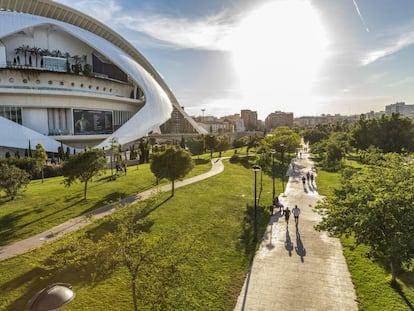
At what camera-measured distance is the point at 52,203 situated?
16469 millimetres

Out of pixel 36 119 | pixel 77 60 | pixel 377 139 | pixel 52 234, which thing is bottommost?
pixel 52 234

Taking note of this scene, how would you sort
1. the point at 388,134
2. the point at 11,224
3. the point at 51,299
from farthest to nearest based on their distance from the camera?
the point at 388,134 → the point at 11,224 → the point at 51,299

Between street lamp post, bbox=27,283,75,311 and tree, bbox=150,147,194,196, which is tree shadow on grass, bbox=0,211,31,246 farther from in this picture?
street lamp post, bbox=27,283,75,311

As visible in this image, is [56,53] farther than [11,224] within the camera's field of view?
Yes

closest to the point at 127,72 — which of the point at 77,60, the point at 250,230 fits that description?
the point at 77,60

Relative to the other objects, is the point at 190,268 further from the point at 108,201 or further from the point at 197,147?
the point at 197,147

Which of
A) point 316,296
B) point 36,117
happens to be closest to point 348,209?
point 316,296

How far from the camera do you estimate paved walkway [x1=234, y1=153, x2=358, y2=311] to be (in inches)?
337

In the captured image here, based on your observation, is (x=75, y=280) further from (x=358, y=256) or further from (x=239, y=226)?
(x=358, y=256)

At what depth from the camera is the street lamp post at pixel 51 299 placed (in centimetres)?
466

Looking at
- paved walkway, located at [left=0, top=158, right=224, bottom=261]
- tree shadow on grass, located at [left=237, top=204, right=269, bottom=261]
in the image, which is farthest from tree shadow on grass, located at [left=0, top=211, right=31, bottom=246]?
tree shadow on grass, located at [left=237, top=204, right=269, bottom=261]

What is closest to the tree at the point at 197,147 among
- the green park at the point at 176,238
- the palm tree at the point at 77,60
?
the palm tree at the point at 77,60

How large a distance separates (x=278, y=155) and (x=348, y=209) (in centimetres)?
3767

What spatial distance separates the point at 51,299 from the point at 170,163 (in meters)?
14.5
